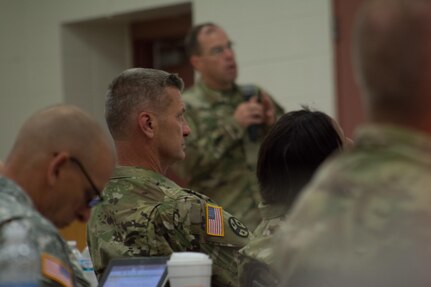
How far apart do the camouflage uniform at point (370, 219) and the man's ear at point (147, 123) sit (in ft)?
6.49

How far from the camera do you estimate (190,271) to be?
3.06 metres

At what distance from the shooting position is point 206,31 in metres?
6.95

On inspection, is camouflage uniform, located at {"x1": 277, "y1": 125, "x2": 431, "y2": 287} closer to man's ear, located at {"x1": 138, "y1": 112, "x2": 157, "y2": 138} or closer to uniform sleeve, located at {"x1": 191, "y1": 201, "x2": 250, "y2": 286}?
uniform sleeve, located at {"x1": 191, "y1": 201, "x2": 250, "y2": 286}

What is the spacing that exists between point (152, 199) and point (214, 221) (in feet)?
0.83

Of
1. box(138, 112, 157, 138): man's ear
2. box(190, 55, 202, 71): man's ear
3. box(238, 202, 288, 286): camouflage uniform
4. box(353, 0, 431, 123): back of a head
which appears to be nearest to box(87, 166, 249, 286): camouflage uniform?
box(138, 112, 157, 138): man's ear

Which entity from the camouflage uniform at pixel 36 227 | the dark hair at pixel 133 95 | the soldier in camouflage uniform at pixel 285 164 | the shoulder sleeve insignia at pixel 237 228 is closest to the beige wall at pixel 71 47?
the dark hair at pixel 133 95

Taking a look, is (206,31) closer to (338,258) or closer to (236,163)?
(236,163)

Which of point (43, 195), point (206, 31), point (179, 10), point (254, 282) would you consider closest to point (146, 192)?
point (254, 282)

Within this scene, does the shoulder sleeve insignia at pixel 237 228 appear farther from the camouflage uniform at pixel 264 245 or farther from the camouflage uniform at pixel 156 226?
the camouflage uniform at pixel 264 245

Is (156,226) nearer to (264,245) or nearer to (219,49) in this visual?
(264,245)

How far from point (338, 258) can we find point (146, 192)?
76.1 inches

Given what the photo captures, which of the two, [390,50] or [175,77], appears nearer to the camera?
[390,50]

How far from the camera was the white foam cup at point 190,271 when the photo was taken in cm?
305

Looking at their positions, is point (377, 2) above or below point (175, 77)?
above
